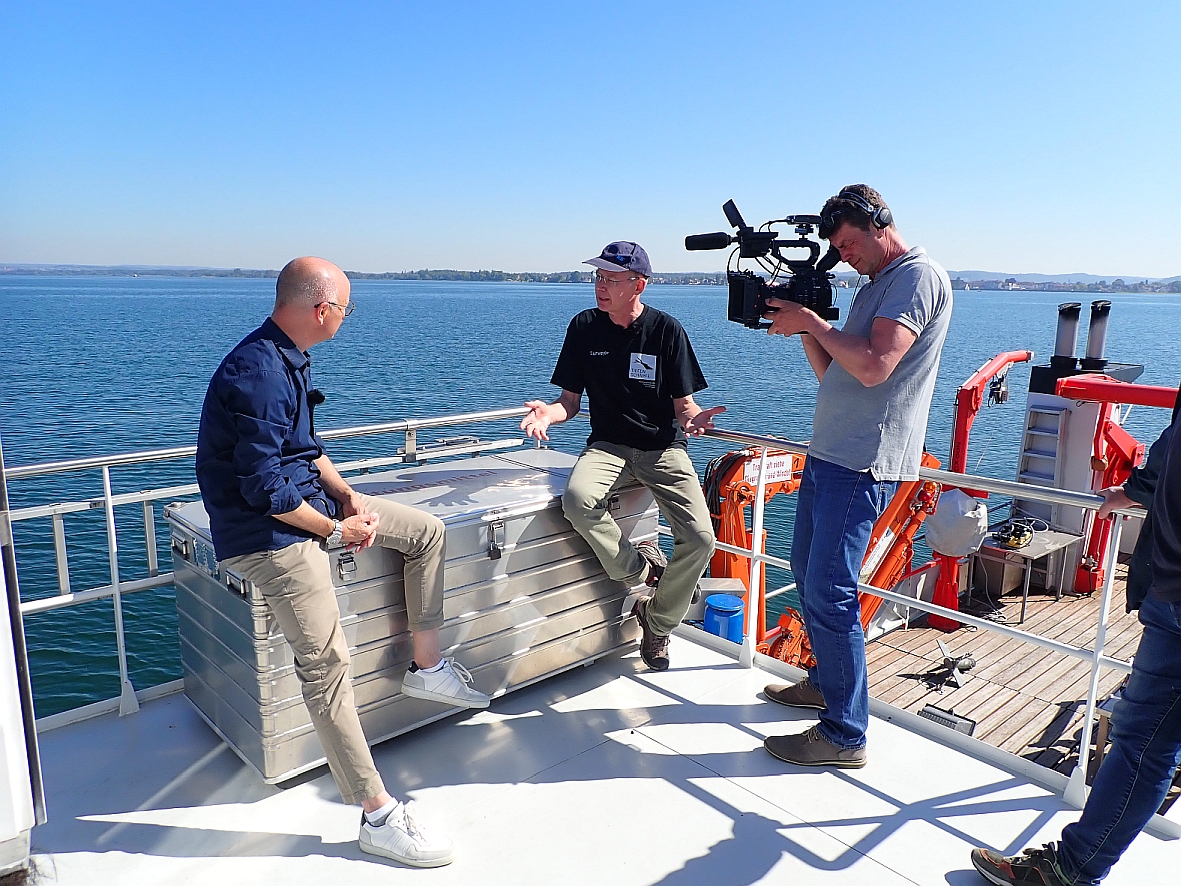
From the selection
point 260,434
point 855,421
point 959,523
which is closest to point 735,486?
point 959,523

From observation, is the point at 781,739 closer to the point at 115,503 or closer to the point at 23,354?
the point at 115,503

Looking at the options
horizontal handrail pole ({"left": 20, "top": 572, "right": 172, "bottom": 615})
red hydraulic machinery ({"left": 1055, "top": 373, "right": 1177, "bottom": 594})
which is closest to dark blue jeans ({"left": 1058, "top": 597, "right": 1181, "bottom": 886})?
horizontal handrail pole ({"left": 20, "top": 572, "right": 172, "bottom": 615})

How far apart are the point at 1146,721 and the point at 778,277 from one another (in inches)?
64.7

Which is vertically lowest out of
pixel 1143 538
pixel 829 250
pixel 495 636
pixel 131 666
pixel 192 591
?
pixel 131 666

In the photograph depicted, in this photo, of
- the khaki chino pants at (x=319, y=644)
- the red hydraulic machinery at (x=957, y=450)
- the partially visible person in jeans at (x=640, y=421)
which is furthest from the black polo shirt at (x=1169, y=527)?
the red hydraulic machinery at (x=957, y=450)

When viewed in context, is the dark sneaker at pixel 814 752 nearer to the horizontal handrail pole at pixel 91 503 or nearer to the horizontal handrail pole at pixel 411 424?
the horizontal handrail pole at pixel 411 424

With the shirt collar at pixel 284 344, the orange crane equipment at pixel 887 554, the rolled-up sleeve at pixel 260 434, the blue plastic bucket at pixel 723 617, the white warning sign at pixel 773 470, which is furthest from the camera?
the orange crane equipment at pixel 887 554

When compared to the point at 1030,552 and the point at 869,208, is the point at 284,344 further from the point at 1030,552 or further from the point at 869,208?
the point at 1030,552

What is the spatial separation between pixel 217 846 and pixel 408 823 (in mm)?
586

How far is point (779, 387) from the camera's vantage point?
29.5 metres

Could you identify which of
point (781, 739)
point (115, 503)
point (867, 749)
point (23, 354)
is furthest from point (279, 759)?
point (23, 354)

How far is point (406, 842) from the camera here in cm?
231

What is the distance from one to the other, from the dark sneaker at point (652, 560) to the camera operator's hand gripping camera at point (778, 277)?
124 cm

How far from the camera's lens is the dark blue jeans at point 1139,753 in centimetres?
187
